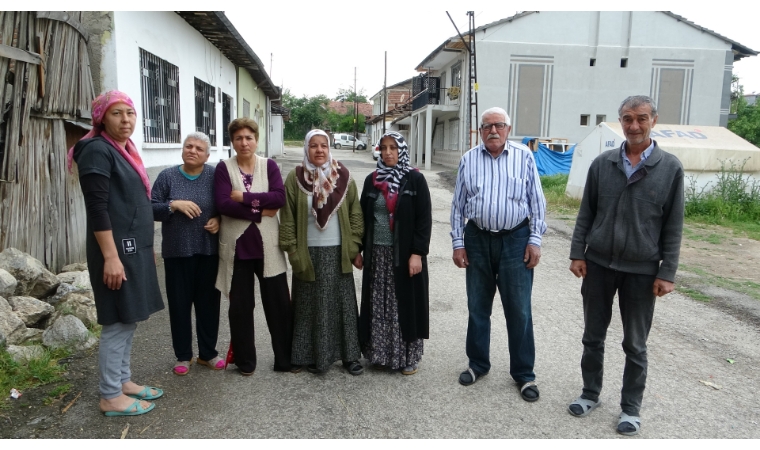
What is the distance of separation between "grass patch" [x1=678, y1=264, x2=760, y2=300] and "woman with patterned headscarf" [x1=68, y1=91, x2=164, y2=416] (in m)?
5.92

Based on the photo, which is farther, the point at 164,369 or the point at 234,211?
the point at 164,369

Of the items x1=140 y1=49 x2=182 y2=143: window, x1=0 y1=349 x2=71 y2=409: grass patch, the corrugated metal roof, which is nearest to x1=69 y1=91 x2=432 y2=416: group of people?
x1=0 y1=349 x2=71 y2=409: grass patch

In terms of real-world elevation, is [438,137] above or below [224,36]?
below

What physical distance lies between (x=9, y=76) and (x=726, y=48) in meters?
26.1

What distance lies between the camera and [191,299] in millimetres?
3582

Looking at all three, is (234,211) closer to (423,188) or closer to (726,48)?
(423,188)

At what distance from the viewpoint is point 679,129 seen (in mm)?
→ 11414

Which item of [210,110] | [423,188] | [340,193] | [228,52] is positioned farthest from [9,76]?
[228,52]

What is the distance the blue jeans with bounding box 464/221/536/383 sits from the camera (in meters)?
3.36

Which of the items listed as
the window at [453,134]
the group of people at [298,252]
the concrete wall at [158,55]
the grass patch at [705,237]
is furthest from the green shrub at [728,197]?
the window at [453,134]

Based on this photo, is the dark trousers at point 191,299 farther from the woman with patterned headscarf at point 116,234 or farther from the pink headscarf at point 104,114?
the pink headscarf at point 104,114

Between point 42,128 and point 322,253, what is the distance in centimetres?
340

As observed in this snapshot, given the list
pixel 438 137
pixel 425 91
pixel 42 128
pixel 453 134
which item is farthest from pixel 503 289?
pixel 438 137

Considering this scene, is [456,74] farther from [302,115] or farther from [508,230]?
[302,115]
